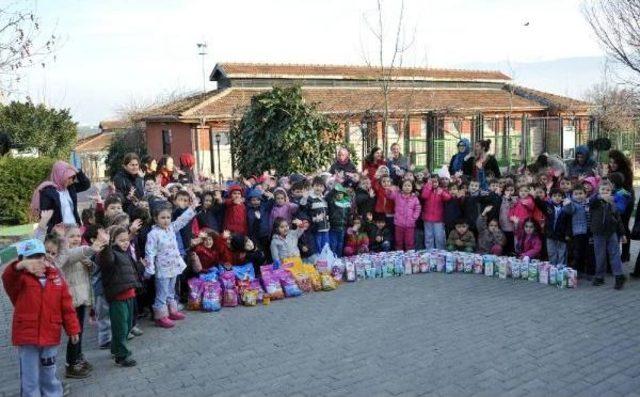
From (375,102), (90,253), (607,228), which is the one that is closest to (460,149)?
(607,228)

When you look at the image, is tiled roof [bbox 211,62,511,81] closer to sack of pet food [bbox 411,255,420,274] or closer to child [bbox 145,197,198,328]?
sack of pet food [bbox 411,255,420,274]

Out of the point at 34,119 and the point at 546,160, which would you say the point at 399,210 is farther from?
the point at 34,119

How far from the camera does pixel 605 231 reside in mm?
7355

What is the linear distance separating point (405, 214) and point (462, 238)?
1.01 meters

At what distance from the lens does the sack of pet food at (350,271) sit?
8.27 meters

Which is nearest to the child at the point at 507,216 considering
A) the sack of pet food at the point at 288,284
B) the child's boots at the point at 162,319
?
the sack of pet food at the point at 288,284

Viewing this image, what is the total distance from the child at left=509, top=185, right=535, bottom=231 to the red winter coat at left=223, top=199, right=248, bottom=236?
411cm

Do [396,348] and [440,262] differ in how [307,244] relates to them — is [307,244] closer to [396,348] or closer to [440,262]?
[440,262]

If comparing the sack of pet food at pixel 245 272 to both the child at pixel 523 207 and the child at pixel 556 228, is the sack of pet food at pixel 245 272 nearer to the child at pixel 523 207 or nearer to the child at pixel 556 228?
the child at pixel 523 207

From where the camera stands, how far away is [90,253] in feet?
16.6

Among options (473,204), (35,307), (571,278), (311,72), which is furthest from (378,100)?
(35,307)

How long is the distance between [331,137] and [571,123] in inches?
682

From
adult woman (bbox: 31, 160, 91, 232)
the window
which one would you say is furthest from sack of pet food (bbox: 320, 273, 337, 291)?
the window

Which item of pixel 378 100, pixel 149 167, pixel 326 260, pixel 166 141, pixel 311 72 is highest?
pixel 311 72
